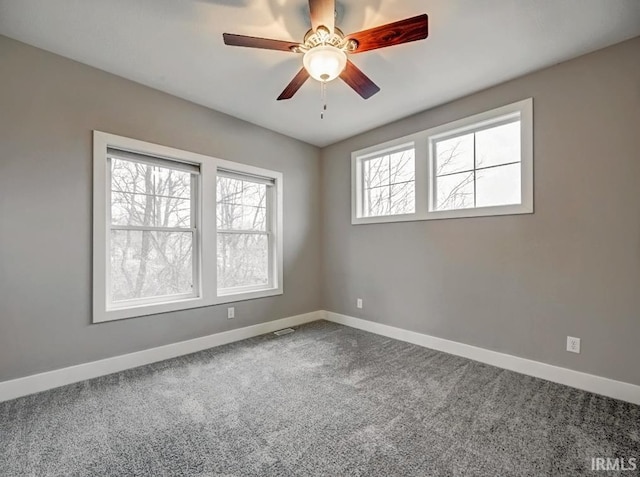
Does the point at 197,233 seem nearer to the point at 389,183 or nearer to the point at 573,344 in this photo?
the point at 389,183

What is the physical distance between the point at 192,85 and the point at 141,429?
9.08 feet

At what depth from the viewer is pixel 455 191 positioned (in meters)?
3.11

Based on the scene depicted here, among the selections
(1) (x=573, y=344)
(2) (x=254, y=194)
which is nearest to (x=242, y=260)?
(2) (x=254, y=194)

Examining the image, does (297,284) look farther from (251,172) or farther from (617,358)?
(617,358)

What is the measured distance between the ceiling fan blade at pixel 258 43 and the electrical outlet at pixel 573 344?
299 cm

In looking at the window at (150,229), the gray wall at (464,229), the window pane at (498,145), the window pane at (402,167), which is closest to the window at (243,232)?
the window at (150,229)

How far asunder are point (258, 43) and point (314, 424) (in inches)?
93.7

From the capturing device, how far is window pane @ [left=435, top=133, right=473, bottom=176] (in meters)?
3.01

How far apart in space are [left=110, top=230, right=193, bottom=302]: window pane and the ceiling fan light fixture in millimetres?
2146

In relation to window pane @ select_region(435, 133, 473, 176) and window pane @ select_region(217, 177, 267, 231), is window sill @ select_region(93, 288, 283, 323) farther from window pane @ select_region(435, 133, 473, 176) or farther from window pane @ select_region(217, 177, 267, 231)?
window pane @ select_region(435, 133, 473, 176)

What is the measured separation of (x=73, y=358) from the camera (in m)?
2.39

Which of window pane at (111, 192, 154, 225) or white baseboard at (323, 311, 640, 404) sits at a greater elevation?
window pane at (111, 192, 154, 225)

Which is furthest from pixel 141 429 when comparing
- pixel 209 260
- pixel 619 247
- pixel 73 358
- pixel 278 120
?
pixel 619 247

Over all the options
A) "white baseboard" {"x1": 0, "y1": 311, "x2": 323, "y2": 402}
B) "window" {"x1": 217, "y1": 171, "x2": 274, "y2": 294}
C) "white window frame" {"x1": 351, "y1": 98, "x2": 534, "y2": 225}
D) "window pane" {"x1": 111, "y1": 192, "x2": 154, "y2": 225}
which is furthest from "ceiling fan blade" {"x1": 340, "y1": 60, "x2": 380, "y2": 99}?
"white baseboard" {"x1": 0, "y1": 311, "x2": 323, "y2": 402}
